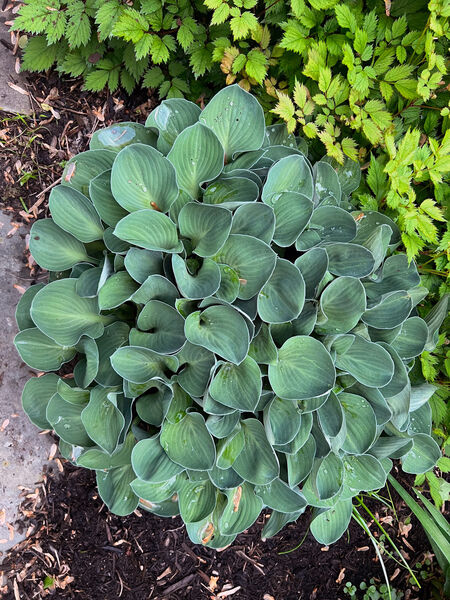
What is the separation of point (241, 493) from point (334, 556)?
1.04 meters

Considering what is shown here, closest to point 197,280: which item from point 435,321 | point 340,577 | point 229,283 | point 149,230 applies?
point 229,283

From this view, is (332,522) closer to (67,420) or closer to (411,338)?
(411,338)

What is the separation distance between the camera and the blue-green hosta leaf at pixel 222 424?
1489 millimetres

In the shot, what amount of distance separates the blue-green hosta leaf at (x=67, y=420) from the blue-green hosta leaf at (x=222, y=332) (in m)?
0.51

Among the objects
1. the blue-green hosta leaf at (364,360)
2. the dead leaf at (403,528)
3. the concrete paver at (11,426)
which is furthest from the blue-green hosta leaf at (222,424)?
the dead leaf at (403,528)

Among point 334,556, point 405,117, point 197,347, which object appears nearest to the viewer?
point 197,347

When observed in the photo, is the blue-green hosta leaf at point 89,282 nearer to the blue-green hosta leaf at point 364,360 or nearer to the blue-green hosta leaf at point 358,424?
the blue-green hosta leaf at point 364,360

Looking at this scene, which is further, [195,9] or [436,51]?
[195,9]

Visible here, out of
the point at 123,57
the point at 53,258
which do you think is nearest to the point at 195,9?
the point at 123,57

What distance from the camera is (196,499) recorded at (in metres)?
1.68

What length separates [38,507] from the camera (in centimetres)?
228

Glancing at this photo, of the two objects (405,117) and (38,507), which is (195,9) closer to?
(405,117)

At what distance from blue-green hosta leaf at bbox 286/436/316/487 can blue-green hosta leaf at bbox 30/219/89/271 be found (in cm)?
→ 94

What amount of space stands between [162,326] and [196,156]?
525 millimetres
